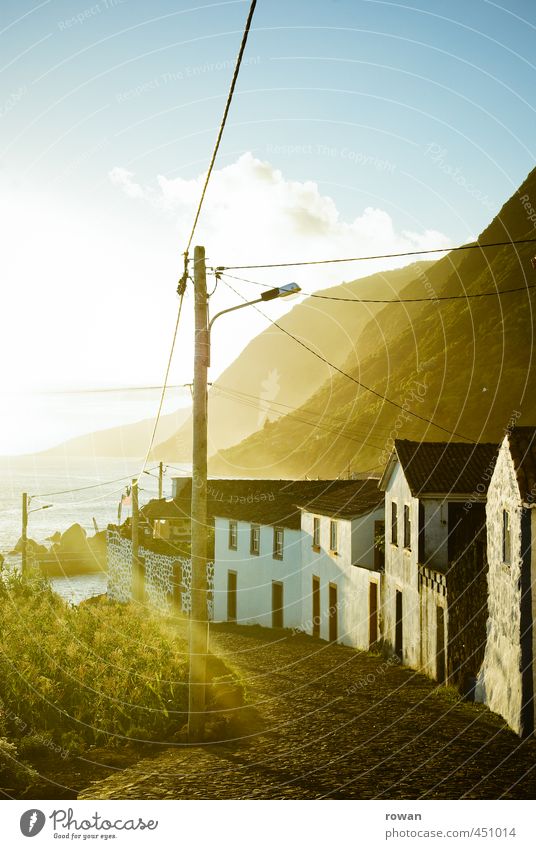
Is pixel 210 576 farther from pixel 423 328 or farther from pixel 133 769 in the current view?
pixel 423 328

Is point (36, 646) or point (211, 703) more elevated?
point (36, 646)

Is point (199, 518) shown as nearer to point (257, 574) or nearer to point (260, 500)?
point (257, 574)

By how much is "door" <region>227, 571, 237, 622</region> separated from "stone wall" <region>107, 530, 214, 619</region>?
1.04m

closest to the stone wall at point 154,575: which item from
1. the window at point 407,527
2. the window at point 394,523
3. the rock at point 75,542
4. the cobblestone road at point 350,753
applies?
the window at point 394,523

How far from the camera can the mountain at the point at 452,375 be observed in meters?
87.4

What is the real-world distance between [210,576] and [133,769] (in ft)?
88.5

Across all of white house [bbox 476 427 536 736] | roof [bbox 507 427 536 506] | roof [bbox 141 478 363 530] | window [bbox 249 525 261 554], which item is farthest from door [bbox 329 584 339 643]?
roof [bbox 507 427 536 506]

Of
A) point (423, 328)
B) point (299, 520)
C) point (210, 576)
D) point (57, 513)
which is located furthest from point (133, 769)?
point (57, 513)

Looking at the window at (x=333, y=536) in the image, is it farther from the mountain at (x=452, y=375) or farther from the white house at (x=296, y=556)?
the mountain at (x=452, y=375)

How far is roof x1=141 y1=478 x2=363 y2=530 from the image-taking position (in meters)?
34.3

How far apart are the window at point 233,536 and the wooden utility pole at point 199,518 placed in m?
24.1

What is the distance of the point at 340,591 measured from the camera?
2733cm

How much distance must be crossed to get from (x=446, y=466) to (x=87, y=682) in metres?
13.8
